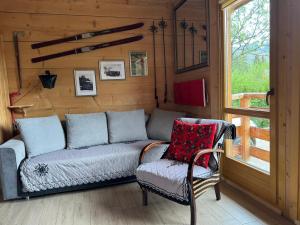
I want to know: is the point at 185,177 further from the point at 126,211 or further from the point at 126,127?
the point at 126,127

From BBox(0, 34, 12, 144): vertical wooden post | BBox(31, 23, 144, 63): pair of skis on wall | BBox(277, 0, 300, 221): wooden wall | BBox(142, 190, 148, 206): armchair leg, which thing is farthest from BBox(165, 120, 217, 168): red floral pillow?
BBox(0, 34, 12, 144): vertical wooden post

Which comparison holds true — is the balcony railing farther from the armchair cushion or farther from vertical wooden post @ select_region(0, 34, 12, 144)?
vertical wooden post @ select_region(0, 34, 12, 144)

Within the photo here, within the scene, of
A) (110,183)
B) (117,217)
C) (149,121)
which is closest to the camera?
(117,217)

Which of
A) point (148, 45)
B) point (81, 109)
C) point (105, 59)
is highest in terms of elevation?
point (148, 45)

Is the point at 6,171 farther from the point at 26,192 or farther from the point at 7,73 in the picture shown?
the point at 7,73

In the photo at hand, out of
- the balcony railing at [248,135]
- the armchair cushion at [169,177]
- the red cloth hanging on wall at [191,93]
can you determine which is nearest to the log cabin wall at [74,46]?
the red cloth hanging on wall at [191,93]

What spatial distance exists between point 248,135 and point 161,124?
3.98ft

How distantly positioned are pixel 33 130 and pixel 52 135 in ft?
0.77

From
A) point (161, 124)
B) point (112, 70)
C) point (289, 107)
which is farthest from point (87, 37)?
point (289, 107)

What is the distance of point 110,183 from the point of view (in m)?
2.68

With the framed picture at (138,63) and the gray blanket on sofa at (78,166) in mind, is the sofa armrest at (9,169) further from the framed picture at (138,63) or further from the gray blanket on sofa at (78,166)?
the framed picture at (138,63)

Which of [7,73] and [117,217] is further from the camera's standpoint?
[7,73]

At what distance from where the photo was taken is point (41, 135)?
8.96 ft

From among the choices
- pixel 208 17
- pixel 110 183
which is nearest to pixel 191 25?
pixel 208 17
